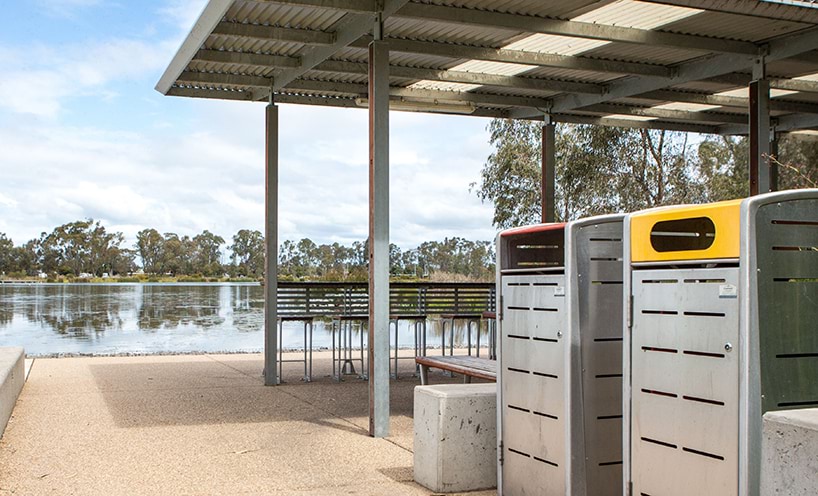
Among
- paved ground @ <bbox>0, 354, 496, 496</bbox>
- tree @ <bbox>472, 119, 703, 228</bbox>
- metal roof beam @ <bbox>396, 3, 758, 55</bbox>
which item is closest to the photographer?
paved ground @ <bbox>0, 354, 496, 496</bbox>

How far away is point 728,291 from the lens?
362 centimetres

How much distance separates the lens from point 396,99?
10594mm

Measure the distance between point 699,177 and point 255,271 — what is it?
37411 millimetres

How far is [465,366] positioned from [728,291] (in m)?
3.62

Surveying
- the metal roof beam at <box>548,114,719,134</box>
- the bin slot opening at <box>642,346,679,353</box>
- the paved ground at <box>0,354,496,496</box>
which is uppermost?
the metal roof beam at <box>548,114,719,134</box>

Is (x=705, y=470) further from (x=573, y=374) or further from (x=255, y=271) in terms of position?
(x=255, y=271)

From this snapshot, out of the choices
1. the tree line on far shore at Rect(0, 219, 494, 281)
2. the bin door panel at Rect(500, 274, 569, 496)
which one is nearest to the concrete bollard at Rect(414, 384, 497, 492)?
the bin door panel at Rect(500, 274, 569, 496)

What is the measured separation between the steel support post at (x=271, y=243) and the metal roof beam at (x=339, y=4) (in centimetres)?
333

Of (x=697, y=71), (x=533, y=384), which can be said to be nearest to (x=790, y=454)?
(x=533, y=384)

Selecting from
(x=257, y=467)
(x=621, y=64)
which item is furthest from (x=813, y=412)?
(x=621, y=64)

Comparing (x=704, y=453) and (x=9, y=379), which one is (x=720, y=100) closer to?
(x=704, y=453)

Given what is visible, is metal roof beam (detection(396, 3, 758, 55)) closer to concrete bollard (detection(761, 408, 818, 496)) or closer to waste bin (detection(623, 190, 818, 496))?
waste bin (detection(623, 190, 818, 496))

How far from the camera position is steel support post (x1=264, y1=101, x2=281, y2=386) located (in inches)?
411

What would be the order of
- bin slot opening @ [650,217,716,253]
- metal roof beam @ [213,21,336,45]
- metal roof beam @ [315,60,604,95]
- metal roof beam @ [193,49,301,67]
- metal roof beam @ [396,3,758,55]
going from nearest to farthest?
bin slot opening @ [650,217,716,253] < metal roof beam @ [396,3,758,55] < metal roof beam @ [213,21,336,45] < metal roof beam @ [193,49,301,67] < metal roof beam @ [315,60,604,95]
